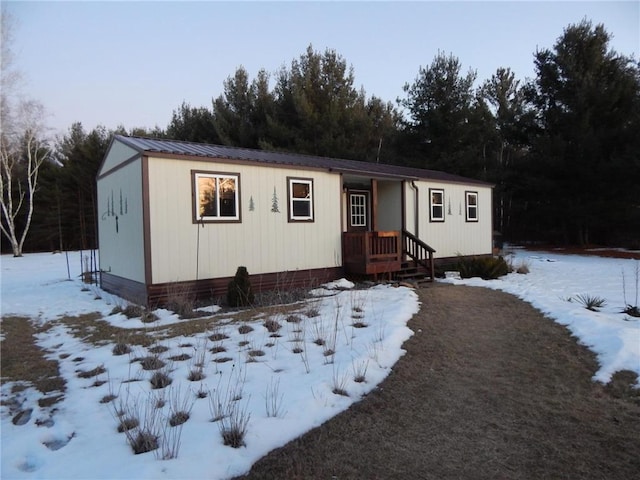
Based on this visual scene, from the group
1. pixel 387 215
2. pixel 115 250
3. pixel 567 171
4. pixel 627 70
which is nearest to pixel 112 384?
pixel 115 250

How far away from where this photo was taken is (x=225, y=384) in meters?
3.87

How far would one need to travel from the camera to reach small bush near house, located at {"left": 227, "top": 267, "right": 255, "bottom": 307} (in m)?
7.85

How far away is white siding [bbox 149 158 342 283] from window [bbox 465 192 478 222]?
19.4ft

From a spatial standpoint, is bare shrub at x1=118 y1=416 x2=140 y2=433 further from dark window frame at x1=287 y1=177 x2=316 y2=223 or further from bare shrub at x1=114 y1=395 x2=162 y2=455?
dark window frame at x1=287 y1=177 x2=316 y2=223

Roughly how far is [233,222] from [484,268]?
7.47m

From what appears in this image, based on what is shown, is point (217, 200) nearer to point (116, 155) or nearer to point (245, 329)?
point (116, 155)

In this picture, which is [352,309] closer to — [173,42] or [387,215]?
Answer: [387,215]

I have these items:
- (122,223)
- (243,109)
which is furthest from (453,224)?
(243,109)

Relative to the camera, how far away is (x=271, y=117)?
2297 cm

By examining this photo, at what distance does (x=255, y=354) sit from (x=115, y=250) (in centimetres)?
681

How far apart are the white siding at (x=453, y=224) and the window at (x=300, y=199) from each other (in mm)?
3706

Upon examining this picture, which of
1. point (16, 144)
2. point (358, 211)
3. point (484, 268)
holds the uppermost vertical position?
point (16, 144)

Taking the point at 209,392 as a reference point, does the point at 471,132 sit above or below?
above

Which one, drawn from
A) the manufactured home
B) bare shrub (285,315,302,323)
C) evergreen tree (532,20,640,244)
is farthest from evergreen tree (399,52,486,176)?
bare shrub (285,315,302,323)
